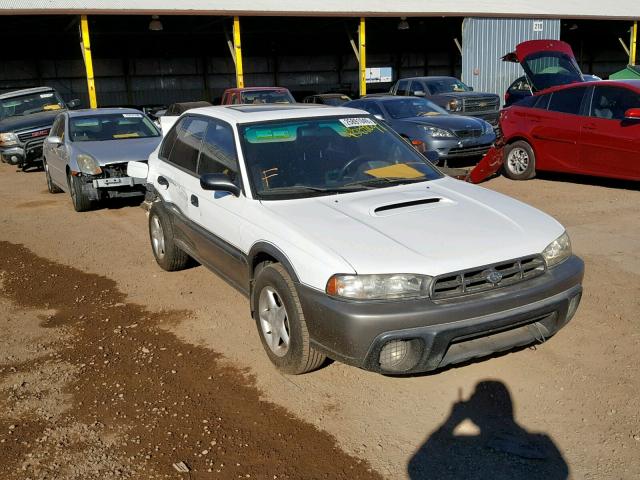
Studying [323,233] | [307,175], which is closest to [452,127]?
[307,175]

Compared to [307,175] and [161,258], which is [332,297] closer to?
[307,175]

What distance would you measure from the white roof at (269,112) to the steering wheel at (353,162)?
47 centimetres

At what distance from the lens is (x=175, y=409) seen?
3.68 m

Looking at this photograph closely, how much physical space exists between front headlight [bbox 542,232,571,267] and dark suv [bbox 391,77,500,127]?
11674 mm

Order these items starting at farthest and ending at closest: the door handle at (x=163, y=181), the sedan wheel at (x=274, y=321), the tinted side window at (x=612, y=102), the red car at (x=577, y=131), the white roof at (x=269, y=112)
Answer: the tinted side window at (x=612, y=102) < the red car at (x=577, y=131) < the door handle at (x=163, y=181) < the white roof at (x=269, y=112) < the sedan wheel at (x=274, y=321)

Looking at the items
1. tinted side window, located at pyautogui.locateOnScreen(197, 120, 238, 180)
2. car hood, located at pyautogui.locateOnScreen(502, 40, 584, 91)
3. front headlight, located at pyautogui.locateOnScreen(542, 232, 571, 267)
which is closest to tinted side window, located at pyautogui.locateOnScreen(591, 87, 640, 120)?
car hood, located at pyautogui.locateOnScreen(502, 40, 584, 91)

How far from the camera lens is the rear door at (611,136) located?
338 inches

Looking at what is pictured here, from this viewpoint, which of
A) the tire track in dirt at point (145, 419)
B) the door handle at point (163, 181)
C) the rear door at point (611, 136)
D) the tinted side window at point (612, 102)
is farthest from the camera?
the tinted side window at point (612, 102)

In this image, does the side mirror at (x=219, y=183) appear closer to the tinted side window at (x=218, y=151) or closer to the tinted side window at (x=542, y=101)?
the tinted side window at (x=218, y=151)

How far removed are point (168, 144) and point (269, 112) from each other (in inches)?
58.0

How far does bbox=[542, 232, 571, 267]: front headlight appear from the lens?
12.4 feet

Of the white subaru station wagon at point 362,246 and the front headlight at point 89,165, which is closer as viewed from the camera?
the white subaru station wagon at point 362,246

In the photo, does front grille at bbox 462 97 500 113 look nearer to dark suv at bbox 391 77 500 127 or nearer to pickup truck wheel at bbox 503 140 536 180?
dark suv at bbox 391 77 500 127

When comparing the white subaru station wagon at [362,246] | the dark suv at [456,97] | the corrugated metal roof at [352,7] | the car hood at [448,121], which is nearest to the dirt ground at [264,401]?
the white subaru station wagon at [362,246]
